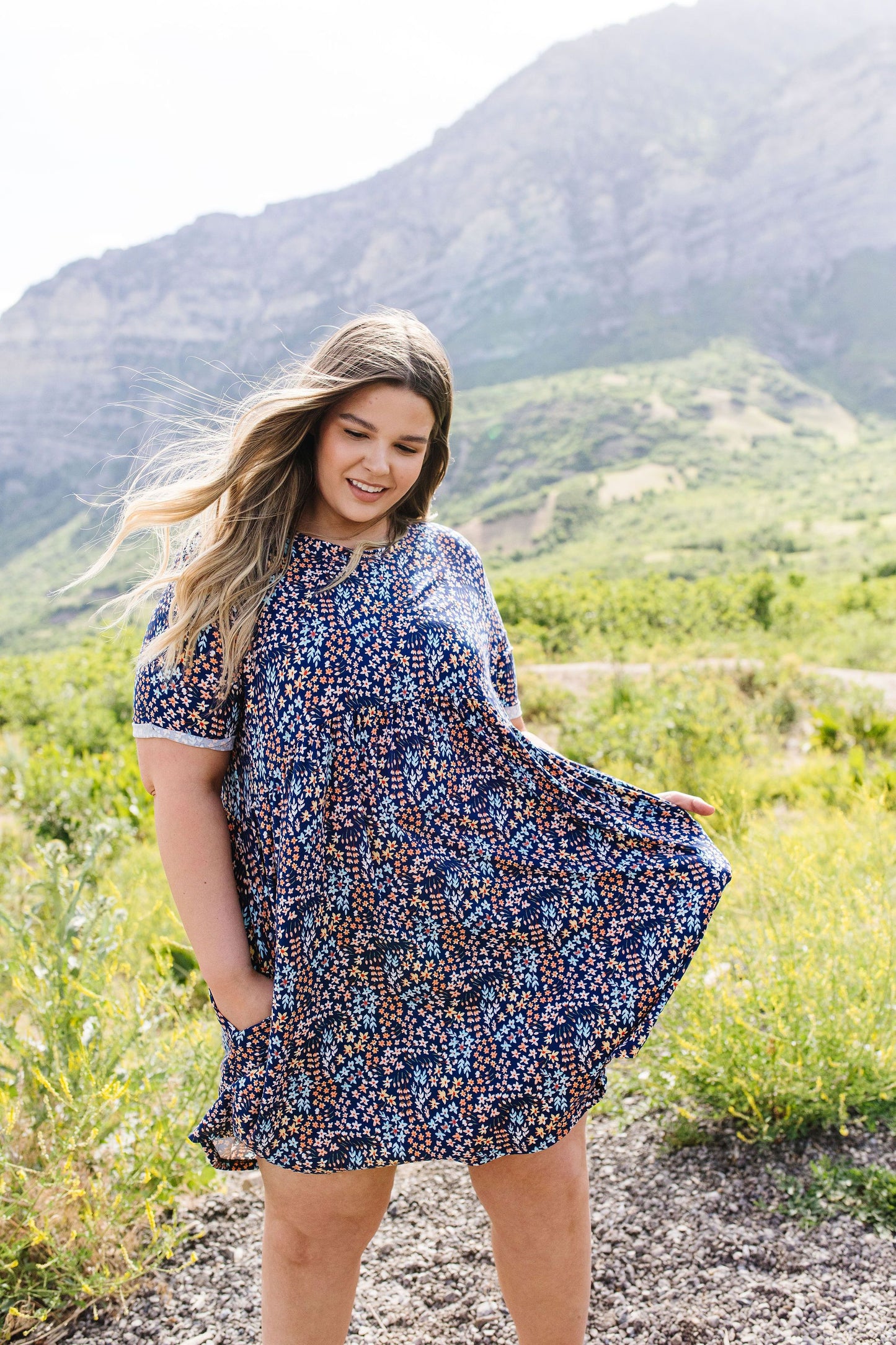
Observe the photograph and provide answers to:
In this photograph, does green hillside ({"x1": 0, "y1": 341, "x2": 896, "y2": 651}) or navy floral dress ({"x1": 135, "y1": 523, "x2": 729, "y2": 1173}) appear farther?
green hillside ({"x1": 0, "y1": 341, "x2": 896, "y2": 651})

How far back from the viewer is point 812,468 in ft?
188

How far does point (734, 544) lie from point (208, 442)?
38.5m

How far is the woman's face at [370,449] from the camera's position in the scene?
132 cm

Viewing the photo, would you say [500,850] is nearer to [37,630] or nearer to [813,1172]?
[813,1172]

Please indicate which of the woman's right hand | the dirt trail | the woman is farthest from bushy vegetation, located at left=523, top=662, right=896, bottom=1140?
the dirt trail

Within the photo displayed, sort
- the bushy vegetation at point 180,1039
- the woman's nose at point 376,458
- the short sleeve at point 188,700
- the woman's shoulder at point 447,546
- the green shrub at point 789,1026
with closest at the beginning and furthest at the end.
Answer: the short sleeve at point 188,700, the woman's nose at point 376,458, the woman's shoulder at point 447,546, the bushy vegetation at point 180,1039, the green shrub at point 789,1026

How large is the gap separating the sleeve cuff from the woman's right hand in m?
0.32

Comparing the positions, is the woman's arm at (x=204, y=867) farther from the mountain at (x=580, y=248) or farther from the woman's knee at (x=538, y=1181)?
the mountain at (x=580, y=248)

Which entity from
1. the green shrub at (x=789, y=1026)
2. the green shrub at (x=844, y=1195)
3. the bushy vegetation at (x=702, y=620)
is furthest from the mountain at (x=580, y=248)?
the green shrub at (x=844, y=1195)

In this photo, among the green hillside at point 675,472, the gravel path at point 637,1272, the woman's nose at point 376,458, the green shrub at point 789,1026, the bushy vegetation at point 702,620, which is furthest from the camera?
the green hillside at point 675,472

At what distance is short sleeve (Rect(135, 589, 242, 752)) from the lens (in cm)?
→ 118

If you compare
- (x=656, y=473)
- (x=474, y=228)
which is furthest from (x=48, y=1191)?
(x=474, y=228)

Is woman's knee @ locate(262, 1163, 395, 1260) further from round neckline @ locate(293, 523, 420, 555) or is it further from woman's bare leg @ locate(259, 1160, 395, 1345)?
round neckline @ locate(293, 523, 420, 555)

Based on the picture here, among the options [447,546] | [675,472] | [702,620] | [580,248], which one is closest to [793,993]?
[447,546]
